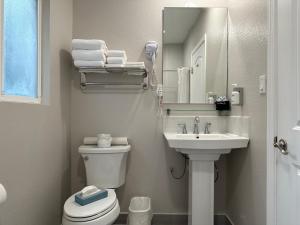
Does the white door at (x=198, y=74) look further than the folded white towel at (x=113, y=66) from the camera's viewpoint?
Yes

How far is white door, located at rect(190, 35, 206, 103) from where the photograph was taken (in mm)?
2115

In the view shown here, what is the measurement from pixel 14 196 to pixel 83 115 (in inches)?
39.3

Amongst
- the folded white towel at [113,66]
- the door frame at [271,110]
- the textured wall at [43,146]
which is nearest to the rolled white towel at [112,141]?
the textured wall at [43,146]

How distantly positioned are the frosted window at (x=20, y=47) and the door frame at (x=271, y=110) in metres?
1.51

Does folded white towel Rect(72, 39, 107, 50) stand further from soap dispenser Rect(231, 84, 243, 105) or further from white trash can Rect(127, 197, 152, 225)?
white trash can Rect(127, 197, 152, 225)

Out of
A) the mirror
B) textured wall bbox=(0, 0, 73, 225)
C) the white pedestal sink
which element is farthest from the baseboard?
the mirror

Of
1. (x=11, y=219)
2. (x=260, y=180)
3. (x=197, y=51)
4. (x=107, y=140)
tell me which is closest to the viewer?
(x=11, y=219)

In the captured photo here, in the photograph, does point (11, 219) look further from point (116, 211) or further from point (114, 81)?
point (114, 81)

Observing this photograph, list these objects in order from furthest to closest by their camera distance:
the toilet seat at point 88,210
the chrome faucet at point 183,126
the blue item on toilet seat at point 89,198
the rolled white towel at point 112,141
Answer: the chrome faucet at point 183,126 < the rolled white towel at point 112,141 < the blue item on toilet seat at point 89,198 < the toilet seat at point 88,210

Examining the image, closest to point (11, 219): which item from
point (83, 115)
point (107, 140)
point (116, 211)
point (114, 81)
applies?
point (116, 211)

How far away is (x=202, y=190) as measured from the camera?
1694 millimetres

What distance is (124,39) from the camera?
2133 millimetres

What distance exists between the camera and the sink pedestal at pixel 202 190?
1.69 metres

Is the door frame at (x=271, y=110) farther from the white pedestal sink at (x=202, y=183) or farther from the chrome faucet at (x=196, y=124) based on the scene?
the chrome faucet at (x=196, y=124)
